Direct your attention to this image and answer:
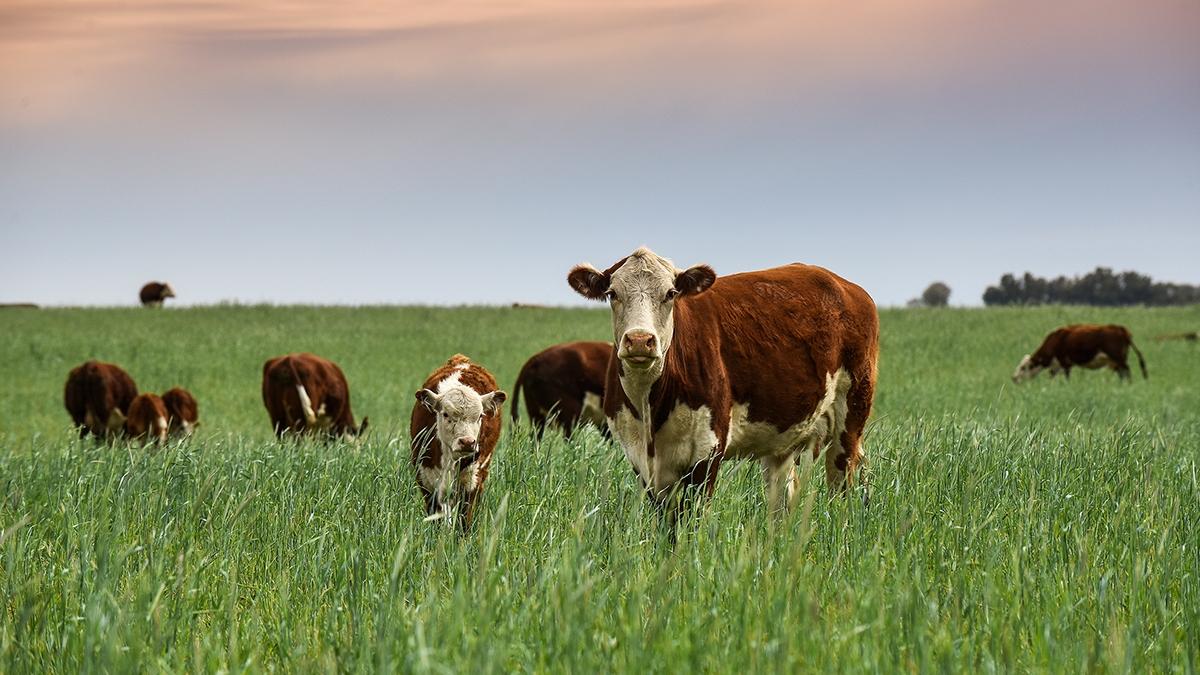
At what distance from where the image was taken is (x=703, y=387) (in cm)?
564

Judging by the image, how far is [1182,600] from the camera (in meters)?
4.24

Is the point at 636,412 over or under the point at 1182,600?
over

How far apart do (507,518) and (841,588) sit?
221 centimetres

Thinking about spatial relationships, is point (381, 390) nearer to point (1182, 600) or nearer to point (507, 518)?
point (507, 518)

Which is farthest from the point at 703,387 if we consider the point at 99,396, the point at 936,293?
the point at 936,293

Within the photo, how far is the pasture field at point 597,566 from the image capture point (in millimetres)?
3271

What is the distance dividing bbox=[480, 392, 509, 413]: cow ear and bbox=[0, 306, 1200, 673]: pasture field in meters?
0.57

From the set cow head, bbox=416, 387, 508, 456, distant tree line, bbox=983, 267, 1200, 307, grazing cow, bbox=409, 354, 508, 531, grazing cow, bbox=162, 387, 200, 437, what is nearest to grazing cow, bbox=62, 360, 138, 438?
grazing cow, bbox=162, 387, 200, 437

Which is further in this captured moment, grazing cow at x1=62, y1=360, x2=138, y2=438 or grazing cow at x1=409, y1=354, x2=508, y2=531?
grazing cow at x1=62, y1=360, x2=138, y2=438

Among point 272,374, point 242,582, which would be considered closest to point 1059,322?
point 272,374

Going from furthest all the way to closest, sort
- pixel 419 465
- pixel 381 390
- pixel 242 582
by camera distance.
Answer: pixel 381 390
pixel 419 465
pixel 242 582

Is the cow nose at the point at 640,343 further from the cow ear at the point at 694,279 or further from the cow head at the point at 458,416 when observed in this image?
the cow head at the point at 458,416

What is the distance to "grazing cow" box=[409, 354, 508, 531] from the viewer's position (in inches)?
245

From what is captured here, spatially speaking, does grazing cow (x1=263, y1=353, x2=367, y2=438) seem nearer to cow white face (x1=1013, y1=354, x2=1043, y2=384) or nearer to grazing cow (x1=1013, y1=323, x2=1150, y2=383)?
grazing cow (x1=1013, y1=323, x2=1150, y2=383)
